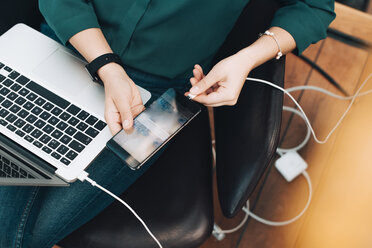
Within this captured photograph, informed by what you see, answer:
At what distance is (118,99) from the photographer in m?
0.70

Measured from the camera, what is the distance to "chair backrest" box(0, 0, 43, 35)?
0.83 metres

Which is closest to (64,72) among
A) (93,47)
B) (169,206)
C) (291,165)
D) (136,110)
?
(93,47)

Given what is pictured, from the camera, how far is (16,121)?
29.0 inches

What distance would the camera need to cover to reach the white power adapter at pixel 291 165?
4.27 ft

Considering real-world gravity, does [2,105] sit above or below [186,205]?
above

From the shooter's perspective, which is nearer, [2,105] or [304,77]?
[2,105]

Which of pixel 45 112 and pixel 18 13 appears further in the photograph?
pixel 18 13

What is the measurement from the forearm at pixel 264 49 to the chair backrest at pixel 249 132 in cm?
2

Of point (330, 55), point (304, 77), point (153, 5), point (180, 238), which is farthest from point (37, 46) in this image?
point (330, 55)

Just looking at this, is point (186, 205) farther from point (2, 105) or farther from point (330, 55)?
point (330, 55)

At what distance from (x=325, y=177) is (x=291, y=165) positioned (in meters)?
0.51

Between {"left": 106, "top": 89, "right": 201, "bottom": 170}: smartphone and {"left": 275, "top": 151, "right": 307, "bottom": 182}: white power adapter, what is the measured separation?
711mm

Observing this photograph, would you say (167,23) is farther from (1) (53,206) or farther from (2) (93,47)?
(1) (53,206)

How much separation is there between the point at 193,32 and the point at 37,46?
1.30 ft
